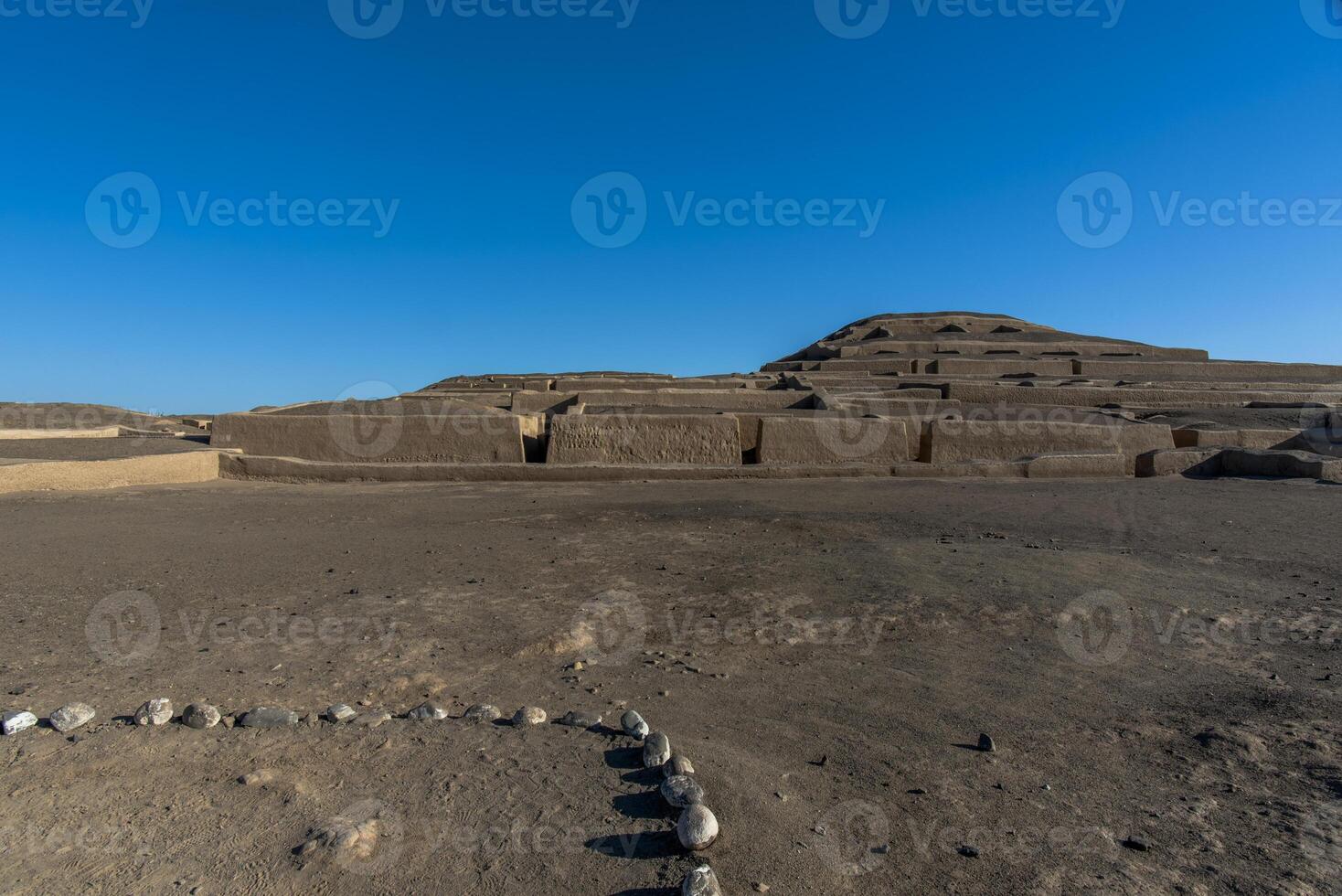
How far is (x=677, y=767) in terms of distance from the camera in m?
1.96

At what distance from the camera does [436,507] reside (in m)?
6.62

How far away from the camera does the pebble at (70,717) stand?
2160 millimetres

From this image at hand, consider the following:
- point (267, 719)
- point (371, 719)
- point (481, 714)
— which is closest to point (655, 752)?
point (481, 714)

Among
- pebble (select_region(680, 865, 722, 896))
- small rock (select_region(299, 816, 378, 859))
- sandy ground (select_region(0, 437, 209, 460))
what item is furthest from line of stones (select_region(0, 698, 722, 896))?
sandy ground (select_region(0, 437, 209, 460))

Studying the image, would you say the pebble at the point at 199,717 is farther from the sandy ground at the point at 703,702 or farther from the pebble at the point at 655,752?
the pebble at the point at 655,752

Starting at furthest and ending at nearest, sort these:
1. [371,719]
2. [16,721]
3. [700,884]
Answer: [371,719], [16,721], [700,884]

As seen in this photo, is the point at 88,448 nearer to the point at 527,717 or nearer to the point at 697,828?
the point at 527,717

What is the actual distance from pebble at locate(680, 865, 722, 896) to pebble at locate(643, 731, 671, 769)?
0.49 meters

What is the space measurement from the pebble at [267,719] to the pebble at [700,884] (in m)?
1.38

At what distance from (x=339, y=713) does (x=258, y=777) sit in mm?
371

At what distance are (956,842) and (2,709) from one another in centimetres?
281

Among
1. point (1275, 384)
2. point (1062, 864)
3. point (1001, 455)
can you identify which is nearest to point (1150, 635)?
point (1062, 864)

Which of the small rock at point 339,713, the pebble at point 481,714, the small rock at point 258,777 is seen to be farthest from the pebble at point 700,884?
the small rock at point 339,713

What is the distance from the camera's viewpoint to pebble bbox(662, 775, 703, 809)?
1.79m
